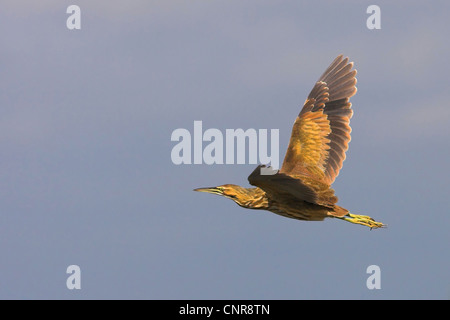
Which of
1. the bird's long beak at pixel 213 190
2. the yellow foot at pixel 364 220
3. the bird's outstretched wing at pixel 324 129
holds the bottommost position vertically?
the yellow foot at pixel 364 220

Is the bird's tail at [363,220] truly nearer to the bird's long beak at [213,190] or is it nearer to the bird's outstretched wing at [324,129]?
the bird's outstretched wing at [324,129]

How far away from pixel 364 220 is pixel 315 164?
1312 mm

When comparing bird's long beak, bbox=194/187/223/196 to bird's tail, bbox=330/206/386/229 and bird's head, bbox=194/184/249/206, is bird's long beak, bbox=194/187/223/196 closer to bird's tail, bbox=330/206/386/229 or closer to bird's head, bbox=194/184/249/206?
bird's head, bbox=194/184/249/206

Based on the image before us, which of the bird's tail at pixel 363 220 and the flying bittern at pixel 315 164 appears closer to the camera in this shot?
the flying bittern at pixel 315 164

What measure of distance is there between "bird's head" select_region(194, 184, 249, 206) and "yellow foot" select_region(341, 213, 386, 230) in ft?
5.94

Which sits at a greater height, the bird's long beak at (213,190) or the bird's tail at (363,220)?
the bird's long beak at (213,190)

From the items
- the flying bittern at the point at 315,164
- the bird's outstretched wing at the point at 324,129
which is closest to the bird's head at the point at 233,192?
the flying bittern at the point at 315,164

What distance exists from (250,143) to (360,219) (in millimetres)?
2589

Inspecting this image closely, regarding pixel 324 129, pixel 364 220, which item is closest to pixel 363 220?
pixel 364 220

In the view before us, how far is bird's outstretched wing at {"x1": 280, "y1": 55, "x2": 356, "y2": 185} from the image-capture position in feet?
52.2

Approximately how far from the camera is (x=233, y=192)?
15.6 m

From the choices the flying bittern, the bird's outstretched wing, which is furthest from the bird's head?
the bird's outstretched wing

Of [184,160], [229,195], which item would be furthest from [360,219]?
[184,160]

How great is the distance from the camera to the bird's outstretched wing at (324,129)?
1592cm
